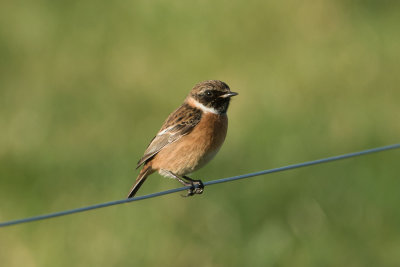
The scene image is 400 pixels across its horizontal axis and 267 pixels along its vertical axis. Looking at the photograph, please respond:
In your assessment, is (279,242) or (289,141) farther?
(289,141)

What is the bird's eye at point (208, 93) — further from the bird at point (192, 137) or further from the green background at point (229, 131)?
the green background at point (229, 131)

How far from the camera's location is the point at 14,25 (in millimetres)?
14805

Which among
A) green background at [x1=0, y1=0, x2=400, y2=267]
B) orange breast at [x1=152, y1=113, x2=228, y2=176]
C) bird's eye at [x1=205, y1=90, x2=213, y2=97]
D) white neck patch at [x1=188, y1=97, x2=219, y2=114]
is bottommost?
green background at [x1=0, y1=0, x2=400, y2=267]

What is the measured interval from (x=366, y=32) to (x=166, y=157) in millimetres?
6763

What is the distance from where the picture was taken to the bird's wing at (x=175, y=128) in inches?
319

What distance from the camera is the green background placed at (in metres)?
9.05

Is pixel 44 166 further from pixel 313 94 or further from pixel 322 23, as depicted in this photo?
pixel 322 23

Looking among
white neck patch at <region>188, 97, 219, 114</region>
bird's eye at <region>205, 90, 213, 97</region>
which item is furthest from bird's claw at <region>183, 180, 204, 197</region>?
bird's eye at <region>205, 90, 213, 97</region>

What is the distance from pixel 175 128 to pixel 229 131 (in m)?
3.29

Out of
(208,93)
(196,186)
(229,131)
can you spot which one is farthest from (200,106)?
(229,131)

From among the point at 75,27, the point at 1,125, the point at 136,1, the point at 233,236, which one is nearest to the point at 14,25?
the point at 75,27

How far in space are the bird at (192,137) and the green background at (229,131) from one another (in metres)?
1.02

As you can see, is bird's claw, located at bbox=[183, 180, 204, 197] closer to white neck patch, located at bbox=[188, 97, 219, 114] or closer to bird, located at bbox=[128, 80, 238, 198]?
bird, located at bbox=[128, 80, 238, 198]

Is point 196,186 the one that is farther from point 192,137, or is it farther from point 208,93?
point 208,93
